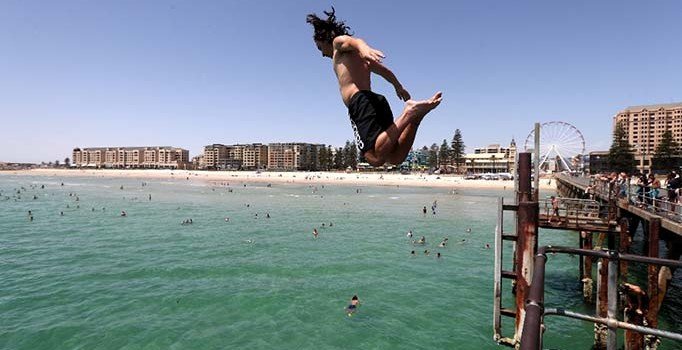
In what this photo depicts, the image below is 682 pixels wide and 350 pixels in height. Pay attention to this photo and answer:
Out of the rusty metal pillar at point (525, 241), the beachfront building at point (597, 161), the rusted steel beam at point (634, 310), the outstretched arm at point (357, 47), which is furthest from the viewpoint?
the beachfront building at point (597, 161)

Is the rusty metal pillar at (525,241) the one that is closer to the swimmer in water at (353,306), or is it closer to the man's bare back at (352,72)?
the swimmer in water at (353,306)

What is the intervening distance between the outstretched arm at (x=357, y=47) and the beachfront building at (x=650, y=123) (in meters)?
185

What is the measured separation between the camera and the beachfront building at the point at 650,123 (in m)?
158

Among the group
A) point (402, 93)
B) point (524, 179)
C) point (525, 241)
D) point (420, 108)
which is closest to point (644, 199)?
point (524, 179)

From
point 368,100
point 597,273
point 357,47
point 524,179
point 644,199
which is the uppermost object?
point 357,47

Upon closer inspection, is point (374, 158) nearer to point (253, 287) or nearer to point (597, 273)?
point (597, 273)

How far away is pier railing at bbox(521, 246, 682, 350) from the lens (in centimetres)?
171

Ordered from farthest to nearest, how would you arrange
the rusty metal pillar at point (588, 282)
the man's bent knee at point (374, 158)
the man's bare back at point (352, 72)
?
the rusty metal pillar at point (588, 282), the man's bare back at point (352, 72), the man's bent knee at point (374, 158)

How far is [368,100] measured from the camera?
402 cm

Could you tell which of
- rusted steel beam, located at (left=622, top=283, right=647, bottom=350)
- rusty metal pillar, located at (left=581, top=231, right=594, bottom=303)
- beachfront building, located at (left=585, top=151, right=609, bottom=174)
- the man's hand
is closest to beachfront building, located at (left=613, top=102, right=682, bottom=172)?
beachfront building, located at (left=585, top=151, right=609, bottom=174)

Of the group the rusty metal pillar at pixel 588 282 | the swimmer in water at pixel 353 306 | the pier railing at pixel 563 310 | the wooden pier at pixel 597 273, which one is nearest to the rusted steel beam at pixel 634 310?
the wooden pier at pixel 597 273

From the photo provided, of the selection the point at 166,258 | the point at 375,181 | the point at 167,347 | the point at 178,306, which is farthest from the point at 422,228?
the point at 375,181

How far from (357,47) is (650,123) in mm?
206991

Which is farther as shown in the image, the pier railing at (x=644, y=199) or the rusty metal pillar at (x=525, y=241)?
the pier railing at (x=644, y=199)
